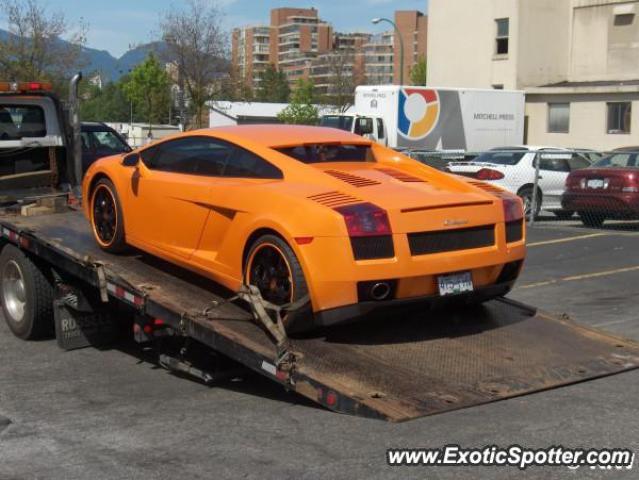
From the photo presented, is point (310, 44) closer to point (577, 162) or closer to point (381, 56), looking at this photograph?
point (381, 56)

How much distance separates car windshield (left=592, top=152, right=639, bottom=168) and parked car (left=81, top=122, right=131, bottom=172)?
9877mm

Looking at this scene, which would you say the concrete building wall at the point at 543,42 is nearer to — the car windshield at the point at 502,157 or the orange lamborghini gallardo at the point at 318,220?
the car windshield at the point at 502,157

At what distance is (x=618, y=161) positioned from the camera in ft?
54.3

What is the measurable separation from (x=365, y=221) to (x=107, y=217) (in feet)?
10.1

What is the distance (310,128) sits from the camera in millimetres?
7207

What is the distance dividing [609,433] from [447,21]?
3650cm

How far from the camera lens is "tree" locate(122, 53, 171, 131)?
69125 mm

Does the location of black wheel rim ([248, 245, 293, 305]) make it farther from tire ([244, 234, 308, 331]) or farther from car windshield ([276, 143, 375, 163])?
car windshield ([276, 143, 375, 163])

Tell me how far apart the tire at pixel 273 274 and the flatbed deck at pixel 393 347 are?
23 cm

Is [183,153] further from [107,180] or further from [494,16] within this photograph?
[494,16]

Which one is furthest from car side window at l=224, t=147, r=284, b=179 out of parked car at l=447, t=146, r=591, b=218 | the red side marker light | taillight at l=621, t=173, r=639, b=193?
parked car at l=447, t=146, r=591, b=218

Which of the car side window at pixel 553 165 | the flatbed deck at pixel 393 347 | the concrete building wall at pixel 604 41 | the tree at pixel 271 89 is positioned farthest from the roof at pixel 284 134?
the tree at pixel 271 89

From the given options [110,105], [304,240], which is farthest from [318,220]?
[110,105]

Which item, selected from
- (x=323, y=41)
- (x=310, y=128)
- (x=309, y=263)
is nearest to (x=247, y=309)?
(x=309, y=263)
